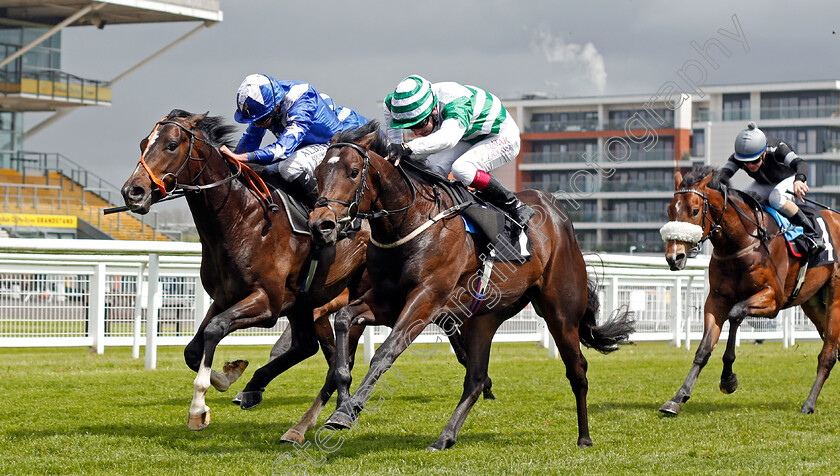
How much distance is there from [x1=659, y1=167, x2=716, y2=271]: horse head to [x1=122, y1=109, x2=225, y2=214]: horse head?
3012mm

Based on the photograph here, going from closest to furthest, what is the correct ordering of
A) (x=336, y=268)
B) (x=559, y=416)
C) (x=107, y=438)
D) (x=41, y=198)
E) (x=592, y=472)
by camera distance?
(x=592, y=472), (x=107, y=438), (x=336, y=268), (x=559, y=416), (x=41, y=198)

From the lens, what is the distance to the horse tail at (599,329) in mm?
6477

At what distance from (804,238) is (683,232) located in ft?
4.90

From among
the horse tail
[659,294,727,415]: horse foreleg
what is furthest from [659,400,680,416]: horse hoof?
the horse tail

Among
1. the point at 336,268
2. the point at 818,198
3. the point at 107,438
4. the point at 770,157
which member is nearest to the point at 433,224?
the point at 336,268

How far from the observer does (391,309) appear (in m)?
5.10

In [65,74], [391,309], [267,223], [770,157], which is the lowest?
[391,309]

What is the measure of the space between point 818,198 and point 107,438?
58062 millimetres

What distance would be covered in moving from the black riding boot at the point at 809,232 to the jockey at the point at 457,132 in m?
2.90

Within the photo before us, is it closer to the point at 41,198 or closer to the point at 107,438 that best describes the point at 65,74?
the point at 41,198

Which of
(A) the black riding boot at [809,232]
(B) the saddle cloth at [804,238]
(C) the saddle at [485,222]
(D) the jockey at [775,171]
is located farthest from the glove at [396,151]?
(A) the black riding boot at [809,232]

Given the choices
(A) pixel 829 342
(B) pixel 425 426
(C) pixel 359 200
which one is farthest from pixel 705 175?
(C) pixel 359 200

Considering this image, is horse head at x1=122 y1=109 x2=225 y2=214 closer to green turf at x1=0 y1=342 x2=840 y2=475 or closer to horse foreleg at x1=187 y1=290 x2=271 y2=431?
horse foreleg at x1=187 y1=290 x2=271 y2=431

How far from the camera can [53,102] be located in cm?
3356
